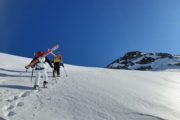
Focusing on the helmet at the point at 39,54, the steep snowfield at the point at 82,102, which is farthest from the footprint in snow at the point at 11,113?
the helmet at the point at 39,54

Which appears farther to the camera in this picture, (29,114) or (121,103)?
(121,103)

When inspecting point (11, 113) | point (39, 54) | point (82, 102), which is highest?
point (39, 54)

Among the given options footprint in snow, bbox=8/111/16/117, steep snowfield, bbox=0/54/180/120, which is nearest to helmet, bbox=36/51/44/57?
steep snowfield, bbox=0/54/180/120

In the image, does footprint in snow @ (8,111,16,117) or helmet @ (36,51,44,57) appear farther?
helmet @ (36,51,44,57)

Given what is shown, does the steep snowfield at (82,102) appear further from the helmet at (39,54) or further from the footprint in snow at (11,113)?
the helmet at (39,54)

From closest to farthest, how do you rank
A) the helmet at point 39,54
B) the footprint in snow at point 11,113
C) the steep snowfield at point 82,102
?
the footprint in snow at point 11,113, the steep snowfield at point 82,102, the helmet at point 39,54

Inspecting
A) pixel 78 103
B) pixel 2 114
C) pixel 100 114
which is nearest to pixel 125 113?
pixel 100 114

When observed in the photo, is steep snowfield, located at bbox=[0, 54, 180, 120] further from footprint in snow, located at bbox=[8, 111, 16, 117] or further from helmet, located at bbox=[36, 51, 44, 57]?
helmet, located at bbox=[36, 51, 44, 57]

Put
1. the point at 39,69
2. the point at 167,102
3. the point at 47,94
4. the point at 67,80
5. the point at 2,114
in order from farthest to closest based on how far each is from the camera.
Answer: the point at 67,80 < the point at 39,69 < the point at 167,102 < the point at 47,94 < the point at 2,114

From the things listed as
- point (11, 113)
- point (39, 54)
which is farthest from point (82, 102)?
point (39, 54)

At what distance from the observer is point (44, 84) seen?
1517 centimetres

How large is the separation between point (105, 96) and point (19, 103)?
162 inches

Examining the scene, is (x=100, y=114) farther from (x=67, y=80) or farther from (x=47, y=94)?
(x=67, y=80)

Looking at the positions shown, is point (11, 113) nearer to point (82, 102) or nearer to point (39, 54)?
point (82, 102)
